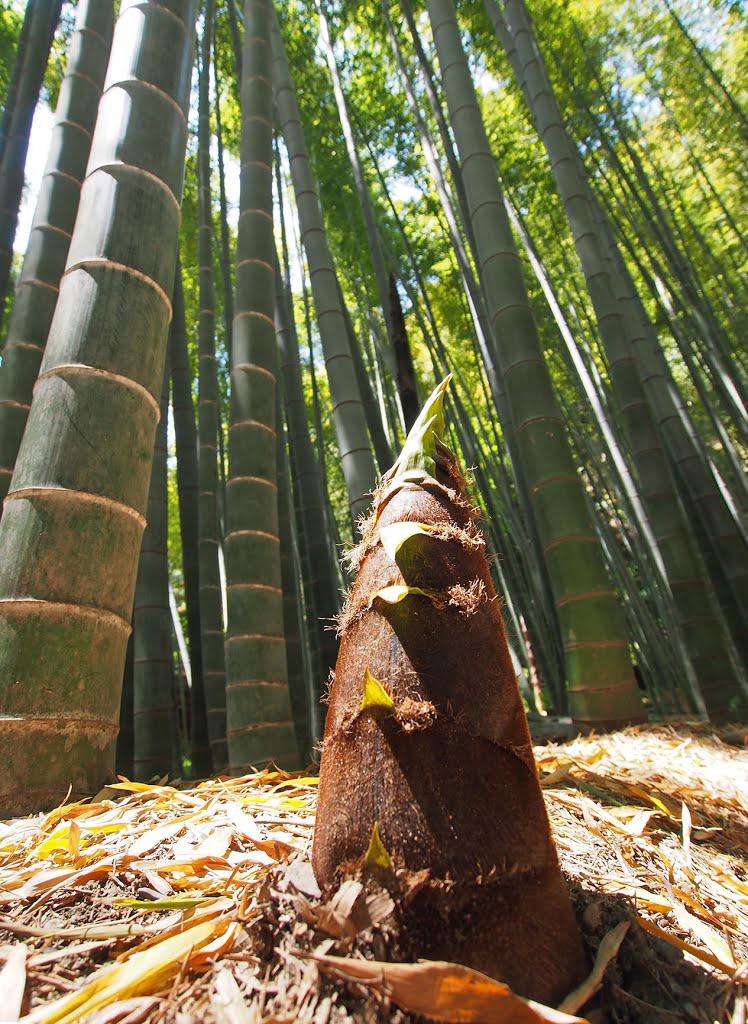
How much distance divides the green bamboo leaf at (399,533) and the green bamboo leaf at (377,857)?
0.28m

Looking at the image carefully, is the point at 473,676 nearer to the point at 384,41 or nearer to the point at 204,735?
the point at 204,735

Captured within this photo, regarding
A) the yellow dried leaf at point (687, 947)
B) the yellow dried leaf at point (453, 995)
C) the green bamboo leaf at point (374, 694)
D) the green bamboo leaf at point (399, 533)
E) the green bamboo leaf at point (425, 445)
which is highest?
the green bamboo leaf at point (425, 445)

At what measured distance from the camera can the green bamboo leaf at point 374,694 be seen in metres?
0.57

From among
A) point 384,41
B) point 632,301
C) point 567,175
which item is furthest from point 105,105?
point 384,41

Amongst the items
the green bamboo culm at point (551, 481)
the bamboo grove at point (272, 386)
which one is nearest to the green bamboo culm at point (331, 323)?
the bamboo grove at point (272, 386)

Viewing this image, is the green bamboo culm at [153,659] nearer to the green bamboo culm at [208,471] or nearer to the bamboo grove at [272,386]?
the bamboo grove at [272,386]

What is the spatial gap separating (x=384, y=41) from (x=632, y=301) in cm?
408

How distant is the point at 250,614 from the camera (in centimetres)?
201

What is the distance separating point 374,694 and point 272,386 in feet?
6.40

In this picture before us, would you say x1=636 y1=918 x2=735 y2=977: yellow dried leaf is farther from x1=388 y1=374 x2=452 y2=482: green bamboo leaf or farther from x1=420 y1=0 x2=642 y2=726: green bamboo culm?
x1=420 y1=0 x2=642 y2=726: green bamboo culm

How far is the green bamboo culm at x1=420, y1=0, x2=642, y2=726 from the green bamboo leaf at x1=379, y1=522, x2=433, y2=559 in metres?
1.73

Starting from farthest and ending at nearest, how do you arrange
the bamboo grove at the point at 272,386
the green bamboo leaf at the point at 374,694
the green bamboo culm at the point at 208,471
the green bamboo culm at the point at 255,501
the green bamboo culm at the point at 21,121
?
the green bamboo culm at the point at 208,471
the green bamboo culm at the point at 21,121
the green bamboo culm at the point at 255,501
the bamboo grove at the point at 272,386
the green bamboo leaf at the point at 374,694

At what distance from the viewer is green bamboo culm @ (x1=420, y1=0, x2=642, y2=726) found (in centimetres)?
216

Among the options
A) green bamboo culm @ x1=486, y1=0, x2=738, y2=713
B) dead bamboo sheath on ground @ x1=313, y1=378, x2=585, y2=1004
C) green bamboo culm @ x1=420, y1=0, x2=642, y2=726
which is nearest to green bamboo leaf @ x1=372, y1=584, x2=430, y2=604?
dead bamboo sheath on ground @ x1=313, y1=378, x2=585, y2=1004
